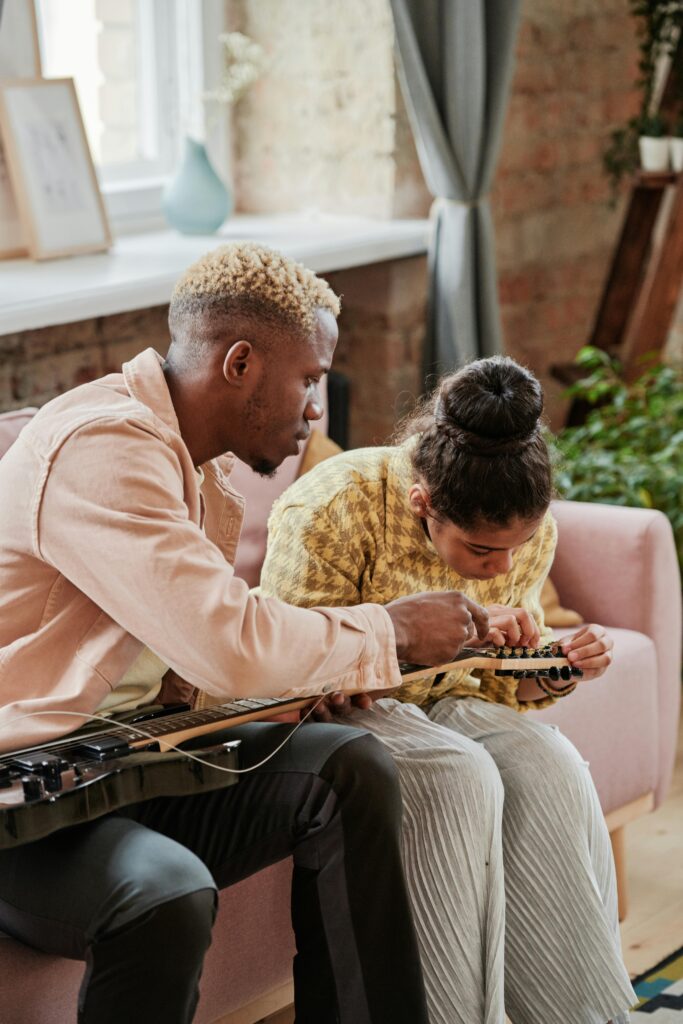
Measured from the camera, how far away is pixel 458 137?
353 centimetres

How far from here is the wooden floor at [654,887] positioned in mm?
2359

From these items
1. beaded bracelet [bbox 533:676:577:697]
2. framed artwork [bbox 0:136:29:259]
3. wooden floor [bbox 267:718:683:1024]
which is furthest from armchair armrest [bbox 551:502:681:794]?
framed artwork [bbox 0:136:29:259]

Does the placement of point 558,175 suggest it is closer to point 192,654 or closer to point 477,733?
point 477,733

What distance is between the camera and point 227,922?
186 cm

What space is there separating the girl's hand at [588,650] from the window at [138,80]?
2.02m

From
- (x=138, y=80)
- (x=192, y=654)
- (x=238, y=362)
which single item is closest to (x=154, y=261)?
(x=138, y=80)

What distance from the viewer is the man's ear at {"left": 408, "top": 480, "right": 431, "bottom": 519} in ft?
6.40

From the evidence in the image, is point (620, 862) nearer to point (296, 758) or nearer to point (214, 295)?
point (296, 758)

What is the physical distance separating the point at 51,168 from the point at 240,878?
1.93 meters

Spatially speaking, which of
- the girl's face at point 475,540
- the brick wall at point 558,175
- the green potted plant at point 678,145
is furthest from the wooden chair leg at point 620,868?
the green potted plant at point 678,145

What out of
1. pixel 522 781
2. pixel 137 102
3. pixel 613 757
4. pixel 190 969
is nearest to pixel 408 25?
pixel 137 102

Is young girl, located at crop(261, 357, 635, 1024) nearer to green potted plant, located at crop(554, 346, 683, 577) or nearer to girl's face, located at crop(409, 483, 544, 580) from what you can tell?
girl's face, located at crop(409, 483, 544, 580)

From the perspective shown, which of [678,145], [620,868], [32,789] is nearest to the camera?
[32,789]

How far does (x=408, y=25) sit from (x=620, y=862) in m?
2.04
